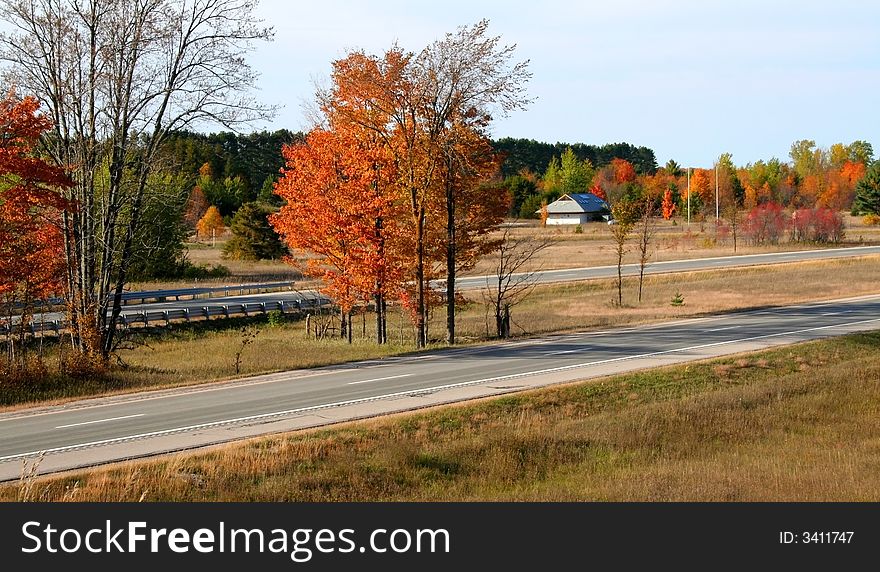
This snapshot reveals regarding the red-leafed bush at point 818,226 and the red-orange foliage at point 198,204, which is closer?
the red-leafed bush at point 818,226

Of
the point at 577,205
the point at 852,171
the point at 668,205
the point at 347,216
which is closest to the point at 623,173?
the point at 577,205

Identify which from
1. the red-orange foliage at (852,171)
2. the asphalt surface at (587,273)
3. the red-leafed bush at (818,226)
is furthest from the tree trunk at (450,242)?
the red-orange foliage at (852,171)

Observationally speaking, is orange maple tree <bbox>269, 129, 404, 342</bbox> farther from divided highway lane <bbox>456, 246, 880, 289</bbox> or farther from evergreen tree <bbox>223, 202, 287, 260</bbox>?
evergreen tree <bbox>223, 202, 287, 260</bbox>

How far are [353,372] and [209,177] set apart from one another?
92.3m

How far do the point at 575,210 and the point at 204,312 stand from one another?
10630 centimetres

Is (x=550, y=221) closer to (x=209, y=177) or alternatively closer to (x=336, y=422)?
(x=209, y=177)

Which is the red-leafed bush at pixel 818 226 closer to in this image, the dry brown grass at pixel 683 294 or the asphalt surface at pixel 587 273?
the asphalt surface at pixel 587 273

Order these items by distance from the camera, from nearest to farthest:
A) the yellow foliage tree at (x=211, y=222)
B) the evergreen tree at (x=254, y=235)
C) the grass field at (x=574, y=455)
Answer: the grass field at (x=574, y=455) → the evergreen tree at (x=254, y=235) → the yellow foliage tree at (x=211, y=222)

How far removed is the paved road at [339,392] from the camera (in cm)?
1816

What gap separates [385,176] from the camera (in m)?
33.5

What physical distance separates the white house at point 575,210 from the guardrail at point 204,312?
309 ft

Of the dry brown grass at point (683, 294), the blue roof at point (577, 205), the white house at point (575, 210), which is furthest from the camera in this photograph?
the blue roof at point (577, 205)
